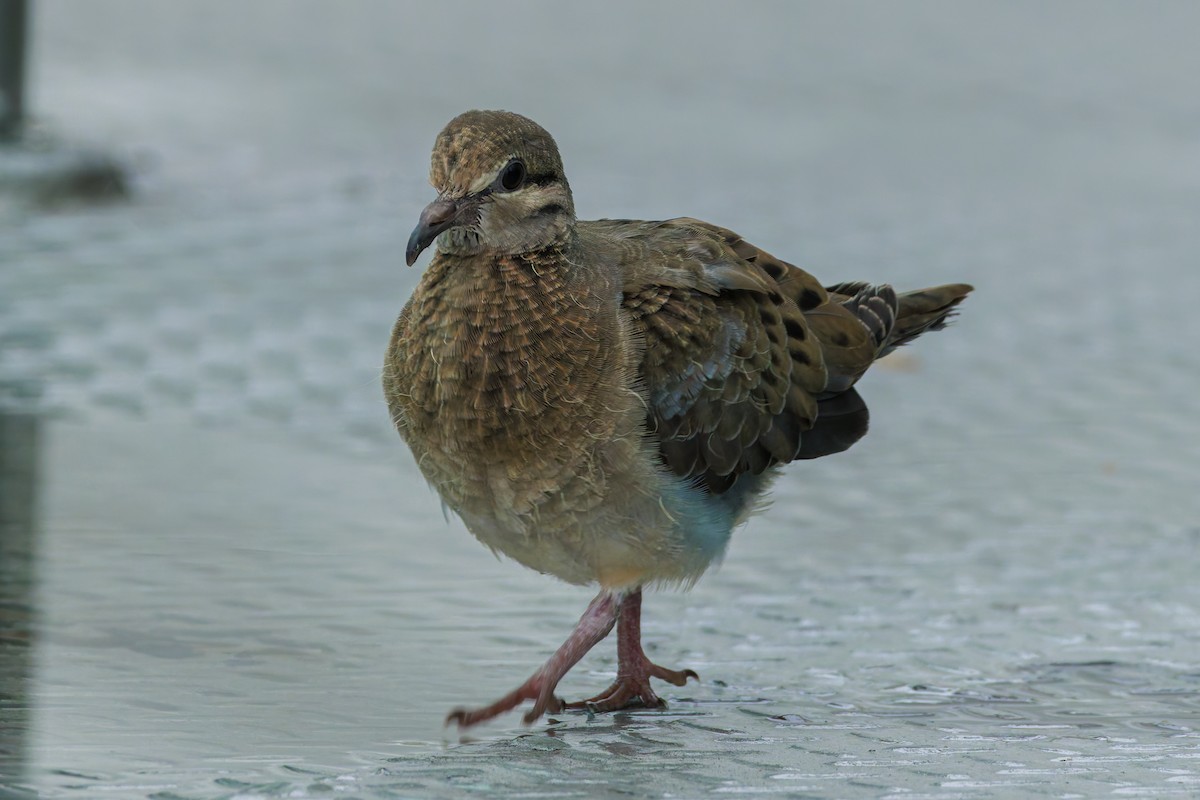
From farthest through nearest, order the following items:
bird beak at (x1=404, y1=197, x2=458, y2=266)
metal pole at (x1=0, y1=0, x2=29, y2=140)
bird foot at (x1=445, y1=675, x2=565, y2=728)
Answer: metal pole at (x1=0, y1=0, x2=29, y2=140) < bird foot at (x1=445, y1=675, x2=565, y2=728) < bird beak at (x1=404, y1=197, x2=458, y2=266)

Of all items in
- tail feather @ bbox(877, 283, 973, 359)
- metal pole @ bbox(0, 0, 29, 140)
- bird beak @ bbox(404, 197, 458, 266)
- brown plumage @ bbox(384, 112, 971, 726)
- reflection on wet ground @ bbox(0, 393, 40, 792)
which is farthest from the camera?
metal pole @ bbox(0, 0, 29, 140)

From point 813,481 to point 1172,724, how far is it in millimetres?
2739

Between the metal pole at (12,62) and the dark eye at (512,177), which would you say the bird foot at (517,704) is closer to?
the dark eye at (512,177)

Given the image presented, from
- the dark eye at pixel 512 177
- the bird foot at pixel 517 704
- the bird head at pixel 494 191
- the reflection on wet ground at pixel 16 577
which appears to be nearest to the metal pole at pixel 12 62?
the reflection on wet ground at pixel 16 577

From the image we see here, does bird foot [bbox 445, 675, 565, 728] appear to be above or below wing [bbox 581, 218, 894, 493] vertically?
below

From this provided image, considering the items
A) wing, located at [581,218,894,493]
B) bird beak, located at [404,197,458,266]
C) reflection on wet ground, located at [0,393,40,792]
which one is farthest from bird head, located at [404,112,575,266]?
reflection on wet ground, located at [0,393,40,792]

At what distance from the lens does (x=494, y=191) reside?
16.4 feet

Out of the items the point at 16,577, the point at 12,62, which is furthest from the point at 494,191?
the point at 12,62

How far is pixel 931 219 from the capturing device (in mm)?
11539

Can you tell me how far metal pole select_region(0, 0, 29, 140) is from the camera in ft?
36.8

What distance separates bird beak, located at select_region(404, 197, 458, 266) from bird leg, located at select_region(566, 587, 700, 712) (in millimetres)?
1150

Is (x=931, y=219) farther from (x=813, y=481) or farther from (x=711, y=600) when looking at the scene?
(x=711, y=600)

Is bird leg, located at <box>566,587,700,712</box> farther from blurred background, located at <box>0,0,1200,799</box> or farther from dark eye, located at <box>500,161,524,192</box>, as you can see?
dark eye, located at <box>500,161,524,192</box>

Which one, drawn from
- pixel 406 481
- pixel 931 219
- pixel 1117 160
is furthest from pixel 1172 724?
pixel 1117 160
